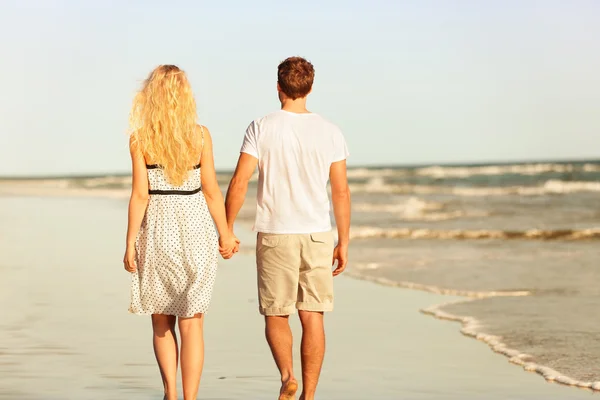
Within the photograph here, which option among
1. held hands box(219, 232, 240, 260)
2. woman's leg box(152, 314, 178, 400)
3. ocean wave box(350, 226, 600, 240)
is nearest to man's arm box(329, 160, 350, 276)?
held hands box(219, 232, 240, 260)

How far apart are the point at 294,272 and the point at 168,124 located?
3.20 ft

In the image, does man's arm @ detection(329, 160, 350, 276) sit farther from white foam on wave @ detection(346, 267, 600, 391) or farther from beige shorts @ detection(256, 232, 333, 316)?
white foam on wave @ detection(346, 267, 600, 391)

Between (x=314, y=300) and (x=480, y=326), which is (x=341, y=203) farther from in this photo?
(x=480, y=326)

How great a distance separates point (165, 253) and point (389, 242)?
11064mm

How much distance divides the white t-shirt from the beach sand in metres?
1.06

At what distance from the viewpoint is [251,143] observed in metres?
4.92

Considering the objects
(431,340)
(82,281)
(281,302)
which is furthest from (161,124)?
(82,281)

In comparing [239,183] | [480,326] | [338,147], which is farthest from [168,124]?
[480,326]

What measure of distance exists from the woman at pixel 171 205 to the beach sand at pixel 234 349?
801mm

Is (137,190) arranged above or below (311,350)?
above

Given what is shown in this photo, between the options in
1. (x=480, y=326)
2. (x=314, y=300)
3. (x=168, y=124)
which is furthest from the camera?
(x=480, y=326)

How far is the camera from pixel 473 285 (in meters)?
10.1

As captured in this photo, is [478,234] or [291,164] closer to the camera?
[291,164]

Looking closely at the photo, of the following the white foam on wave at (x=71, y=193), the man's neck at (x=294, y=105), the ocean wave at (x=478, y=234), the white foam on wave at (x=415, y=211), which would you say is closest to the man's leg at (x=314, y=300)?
the man's neck at (x=294, y=105)
